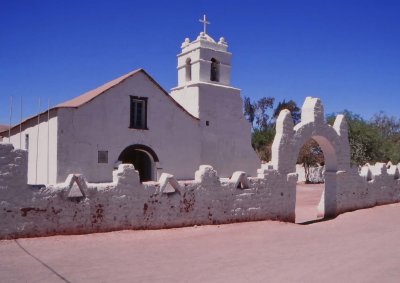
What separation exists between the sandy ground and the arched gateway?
2.51 metres

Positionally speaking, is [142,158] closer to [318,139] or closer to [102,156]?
[102,156]

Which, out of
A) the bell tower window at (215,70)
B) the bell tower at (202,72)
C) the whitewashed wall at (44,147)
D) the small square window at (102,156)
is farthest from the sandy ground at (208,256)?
the bell tower window at (215,70)

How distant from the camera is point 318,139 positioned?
46.4 ft

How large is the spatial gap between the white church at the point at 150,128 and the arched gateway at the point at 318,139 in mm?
7929

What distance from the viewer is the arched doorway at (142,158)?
742 inches

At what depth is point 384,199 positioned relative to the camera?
53.6ft

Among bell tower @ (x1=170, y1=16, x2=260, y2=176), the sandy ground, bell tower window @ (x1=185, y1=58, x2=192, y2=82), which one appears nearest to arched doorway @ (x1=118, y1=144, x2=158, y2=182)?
bell tower @ (x1=170, y1=16, x2=260, y2=176)

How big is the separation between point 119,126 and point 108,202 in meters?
9.75

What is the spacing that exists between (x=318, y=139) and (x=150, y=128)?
8.35 meters

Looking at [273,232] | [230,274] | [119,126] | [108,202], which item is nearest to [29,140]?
[119,126]

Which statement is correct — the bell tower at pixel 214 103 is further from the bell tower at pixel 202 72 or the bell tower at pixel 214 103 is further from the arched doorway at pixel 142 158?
the arched doorway at pixel 142 158

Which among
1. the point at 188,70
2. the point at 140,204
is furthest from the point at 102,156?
the point at 140,204

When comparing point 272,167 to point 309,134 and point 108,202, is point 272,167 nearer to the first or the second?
point 309,134

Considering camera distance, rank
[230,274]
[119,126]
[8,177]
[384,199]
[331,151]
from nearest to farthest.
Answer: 1. [230,274]
2. [8,177]
3. [331,151]
4. [384,199]
5. [119,126]
